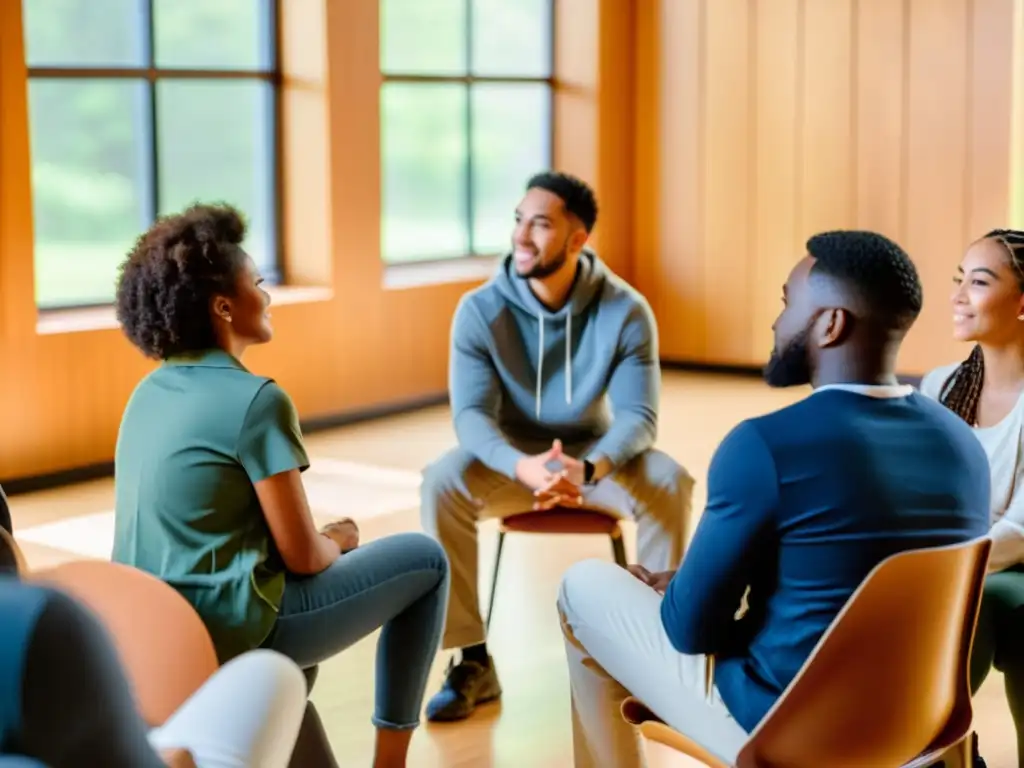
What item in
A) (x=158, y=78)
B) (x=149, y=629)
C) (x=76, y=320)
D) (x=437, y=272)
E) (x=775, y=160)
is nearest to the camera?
(x=149, y=629)

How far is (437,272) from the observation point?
8.17 m

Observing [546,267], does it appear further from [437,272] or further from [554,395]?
[437,272]

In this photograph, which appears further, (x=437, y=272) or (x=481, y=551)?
(x=437, y=272)

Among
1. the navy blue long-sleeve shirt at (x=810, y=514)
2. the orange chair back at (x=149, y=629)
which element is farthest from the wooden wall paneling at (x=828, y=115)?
the orange chair back at (x=149, y=629)

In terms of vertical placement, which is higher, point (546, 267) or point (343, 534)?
point (546, 267)

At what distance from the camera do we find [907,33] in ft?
26.9

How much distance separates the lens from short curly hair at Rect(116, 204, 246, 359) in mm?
2678

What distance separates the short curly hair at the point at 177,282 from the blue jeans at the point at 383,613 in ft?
1.51

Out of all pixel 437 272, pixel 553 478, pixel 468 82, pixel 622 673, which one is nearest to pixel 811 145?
pixel 468 82

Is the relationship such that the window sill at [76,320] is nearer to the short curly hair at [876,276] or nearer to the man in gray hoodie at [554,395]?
the man in gray hoodie at [554,395]

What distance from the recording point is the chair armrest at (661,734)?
2309mm

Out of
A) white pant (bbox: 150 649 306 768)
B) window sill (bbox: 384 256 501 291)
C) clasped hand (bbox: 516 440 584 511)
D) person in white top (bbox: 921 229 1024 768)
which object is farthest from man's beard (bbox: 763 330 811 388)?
window sill (bbox: 384 256 501 291)

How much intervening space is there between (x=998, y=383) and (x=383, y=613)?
4.30ft

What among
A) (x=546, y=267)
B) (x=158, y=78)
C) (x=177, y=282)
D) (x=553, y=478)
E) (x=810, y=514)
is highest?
(x=158, y=78)
